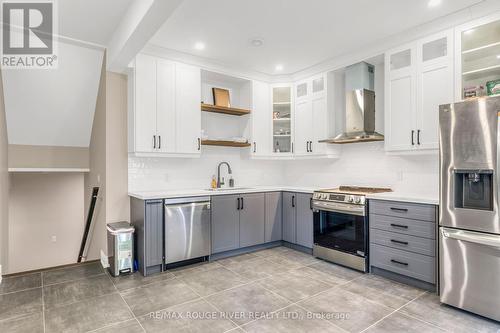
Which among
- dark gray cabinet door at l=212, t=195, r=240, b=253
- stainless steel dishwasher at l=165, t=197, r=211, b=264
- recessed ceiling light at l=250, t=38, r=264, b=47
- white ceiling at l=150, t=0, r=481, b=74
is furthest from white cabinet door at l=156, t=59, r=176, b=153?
recessed ceiling light at l=250, t=38, r=264, b=47

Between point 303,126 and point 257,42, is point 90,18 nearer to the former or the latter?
point 257,42

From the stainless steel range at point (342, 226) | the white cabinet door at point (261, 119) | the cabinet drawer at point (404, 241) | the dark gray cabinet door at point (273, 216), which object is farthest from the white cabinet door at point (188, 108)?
the cabinet drawer at point (404, 241)

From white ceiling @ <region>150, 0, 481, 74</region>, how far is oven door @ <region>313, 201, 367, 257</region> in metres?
2.05

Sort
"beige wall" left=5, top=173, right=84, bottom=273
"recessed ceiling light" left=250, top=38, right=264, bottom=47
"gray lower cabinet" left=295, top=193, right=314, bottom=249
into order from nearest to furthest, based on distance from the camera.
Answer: "recessed ceiling light" left=250, top=38, right=264, bottom=47 < "gray lower cabinet" left=295, top=193, right=314, bottom=249 < "beige wall" left=5, top=173, right=84, bottom=273

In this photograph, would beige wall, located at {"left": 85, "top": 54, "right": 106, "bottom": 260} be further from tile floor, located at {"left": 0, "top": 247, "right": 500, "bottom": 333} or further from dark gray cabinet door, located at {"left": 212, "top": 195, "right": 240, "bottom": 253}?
dark gray cabinet door, located at {"left": 212, "top": 195, "right": 240, "bottom": 253}

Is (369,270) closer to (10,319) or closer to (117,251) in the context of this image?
(117,251)

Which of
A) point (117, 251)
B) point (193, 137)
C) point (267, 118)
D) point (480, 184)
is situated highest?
point (267, 118)

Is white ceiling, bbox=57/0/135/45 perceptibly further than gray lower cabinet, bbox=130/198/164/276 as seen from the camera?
No

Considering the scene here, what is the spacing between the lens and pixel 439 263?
2721 millimetres

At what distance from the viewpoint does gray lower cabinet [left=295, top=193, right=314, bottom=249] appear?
4.09m

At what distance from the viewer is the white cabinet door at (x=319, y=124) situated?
4355mm

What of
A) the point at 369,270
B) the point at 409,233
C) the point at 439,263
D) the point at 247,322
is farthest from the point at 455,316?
the point at 247,322

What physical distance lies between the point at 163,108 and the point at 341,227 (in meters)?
2.76

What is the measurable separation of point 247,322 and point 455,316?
174 centimetres
